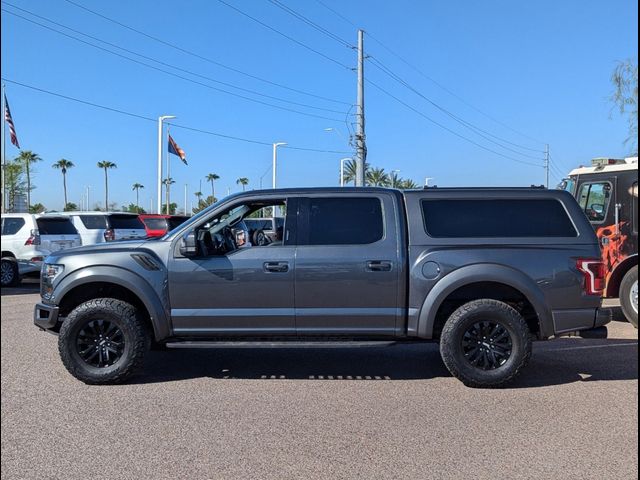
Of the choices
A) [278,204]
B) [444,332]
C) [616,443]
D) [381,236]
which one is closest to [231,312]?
[278,204]

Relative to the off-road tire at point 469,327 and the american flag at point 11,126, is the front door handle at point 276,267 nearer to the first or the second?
the off-road tire at point 469,327

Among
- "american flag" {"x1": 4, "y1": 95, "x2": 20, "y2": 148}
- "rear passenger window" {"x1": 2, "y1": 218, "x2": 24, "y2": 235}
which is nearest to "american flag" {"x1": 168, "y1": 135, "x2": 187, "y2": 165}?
"american flag" {"x1": 4, "y1": 95, "x2": 20, "y2": 148}

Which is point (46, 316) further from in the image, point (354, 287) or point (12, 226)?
point (12, 226)

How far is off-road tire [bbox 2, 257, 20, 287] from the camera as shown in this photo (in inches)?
551

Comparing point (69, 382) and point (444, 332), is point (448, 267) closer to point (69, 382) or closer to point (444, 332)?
point (444, 332)

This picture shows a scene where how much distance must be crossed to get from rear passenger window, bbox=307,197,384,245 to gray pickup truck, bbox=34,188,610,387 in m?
0.02

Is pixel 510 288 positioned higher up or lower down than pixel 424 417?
higher up

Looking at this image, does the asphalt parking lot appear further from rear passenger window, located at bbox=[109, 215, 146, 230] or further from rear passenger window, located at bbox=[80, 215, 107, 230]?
rear passenger window, located at bbox=[109, 215, 146, 230]

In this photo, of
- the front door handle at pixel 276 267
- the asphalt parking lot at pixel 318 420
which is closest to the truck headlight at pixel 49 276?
the asphalt parking lot at pixel 318 420

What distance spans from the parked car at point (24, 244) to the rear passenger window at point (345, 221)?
398 inches

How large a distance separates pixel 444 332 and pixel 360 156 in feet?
75.1

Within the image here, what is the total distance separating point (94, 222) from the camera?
629 inches

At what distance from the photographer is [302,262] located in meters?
5.73

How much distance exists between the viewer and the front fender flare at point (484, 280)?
5621mm
